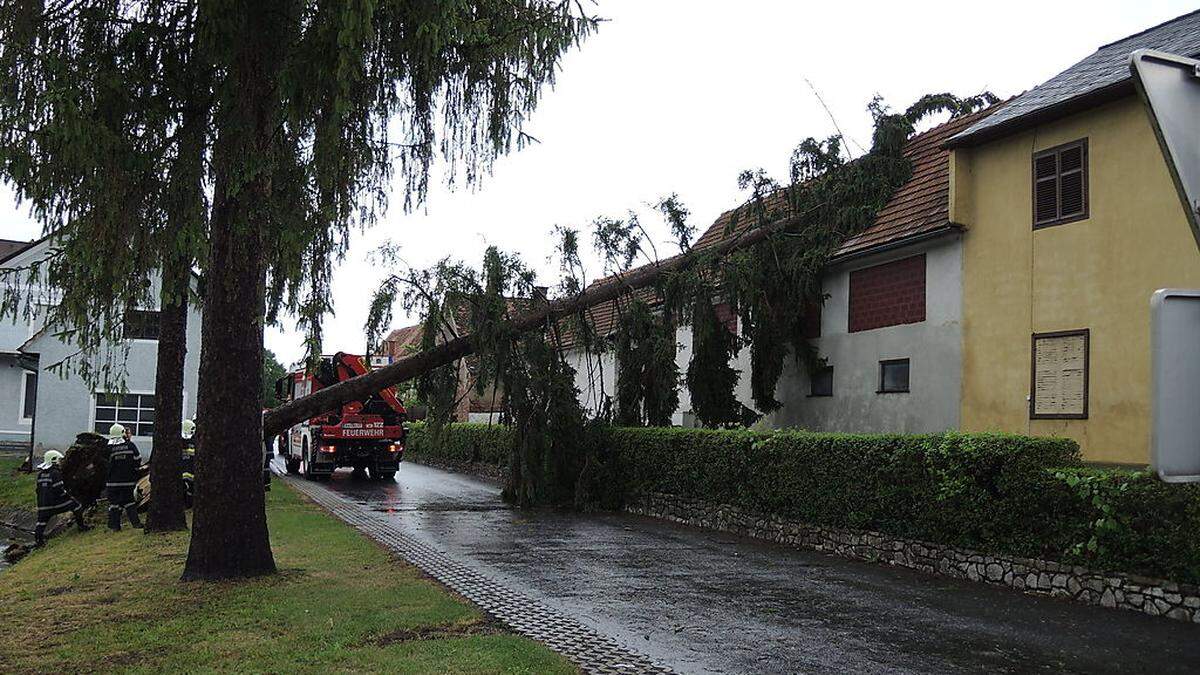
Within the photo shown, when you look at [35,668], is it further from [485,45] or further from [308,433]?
[308,433]

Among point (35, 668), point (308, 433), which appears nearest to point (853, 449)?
point (35, 668)

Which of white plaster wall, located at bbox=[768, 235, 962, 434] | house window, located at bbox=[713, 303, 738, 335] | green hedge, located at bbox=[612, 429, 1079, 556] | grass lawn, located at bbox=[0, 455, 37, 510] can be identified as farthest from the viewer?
grass lawn, located at bbox=[0, 455, 37, 510]

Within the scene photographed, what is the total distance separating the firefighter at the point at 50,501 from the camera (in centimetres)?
1752

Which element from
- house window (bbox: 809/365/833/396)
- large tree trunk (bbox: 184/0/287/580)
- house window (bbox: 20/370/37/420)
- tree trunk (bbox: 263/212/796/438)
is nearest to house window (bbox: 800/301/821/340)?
house window (bbox: 809/365/833/396)

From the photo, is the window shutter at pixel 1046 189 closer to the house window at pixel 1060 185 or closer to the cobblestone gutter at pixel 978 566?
the house window at pixel 1060 185

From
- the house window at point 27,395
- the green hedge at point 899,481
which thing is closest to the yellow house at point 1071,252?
the green hedge at point 899,481

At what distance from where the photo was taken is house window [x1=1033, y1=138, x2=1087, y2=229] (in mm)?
14516

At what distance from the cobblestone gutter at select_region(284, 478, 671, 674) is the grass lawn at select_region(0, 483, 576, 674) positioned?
22 centimetres

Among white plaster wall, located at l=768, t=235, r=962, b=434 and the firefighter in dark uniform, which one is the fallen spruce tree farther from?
the firefighter in dark uniform

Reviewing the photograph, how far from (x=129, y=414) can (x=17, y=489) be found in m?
7.08

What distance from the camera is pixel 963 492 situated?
37.1 ft

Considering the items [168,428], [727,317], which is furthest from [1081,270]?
[168,428]

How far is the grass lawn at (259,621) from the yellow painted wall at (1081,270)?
30.9ft

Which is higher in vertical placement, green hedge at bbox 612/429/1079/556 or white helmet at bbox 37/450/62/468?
green hedge at bbox 612/429/1079/556
